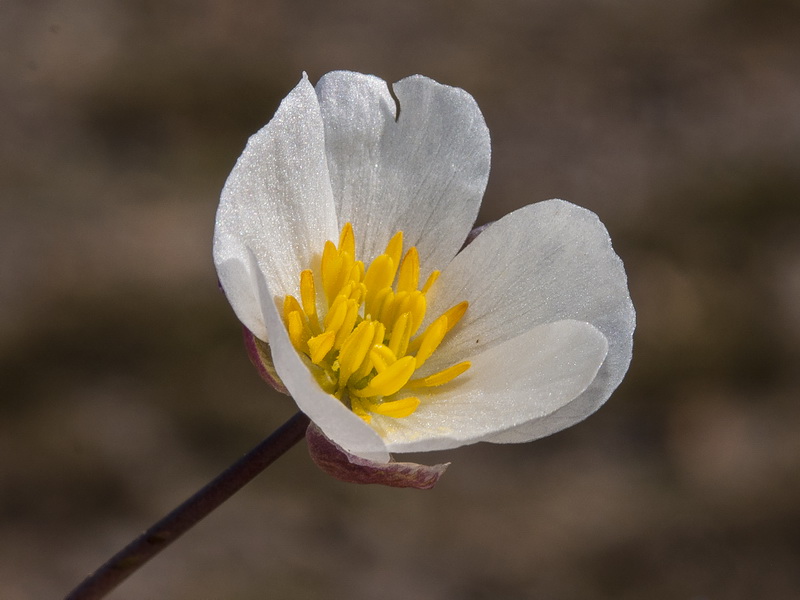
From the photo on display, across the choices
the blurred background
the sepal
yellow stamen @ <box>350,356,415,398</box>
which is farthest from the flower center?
the blurred background

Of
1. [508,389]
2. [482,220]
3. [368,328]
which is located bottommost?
[482,220]

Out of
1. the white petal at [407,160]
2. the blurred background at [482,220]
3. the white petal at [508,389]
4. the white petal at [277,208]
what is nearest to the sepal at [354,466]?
the white petal at [508,389]

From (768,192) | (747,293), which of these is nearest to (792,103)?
(768,192)

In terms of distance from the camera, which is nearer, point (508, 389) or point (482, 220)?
point (508, 389)

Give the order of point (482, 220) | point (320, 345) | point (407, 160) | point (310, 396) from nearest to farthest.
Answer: point (310, 396) → point (320, 345) → point (407, 160) → point (482, 220)

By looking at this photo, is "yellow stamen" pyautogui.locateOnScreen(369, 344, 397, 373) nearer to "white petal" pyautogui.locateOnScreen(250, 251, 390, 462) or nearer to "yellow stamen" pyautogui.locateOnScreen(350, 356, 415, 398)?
"yellow stamen" pyautogui.locateOnScreen(350, 356, 415, 398)

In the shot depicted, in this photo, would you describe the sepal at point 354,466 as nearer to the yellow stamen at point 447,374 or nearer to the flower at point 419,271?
the flower at point 419,271

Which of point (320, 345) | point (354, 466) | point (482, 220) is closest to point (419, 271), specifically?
point (320, 345)

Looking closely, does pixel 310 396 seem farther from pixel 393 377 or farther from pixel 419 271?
pixel 419 271
